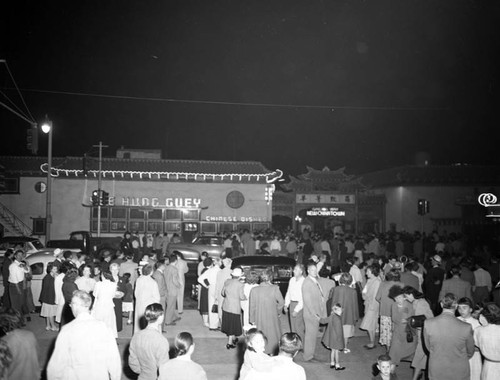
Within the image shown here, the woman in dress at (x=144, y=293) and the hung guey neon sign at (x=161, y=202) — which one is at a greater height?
the hung guey neon sign at (x=161, y=202)

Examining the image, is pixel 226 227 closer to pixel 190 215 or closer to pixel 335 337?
pixel 190 215

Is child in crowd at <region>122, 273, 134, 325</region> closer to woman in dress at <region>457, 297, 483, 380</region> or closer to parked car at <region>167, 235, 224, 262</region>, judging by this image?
woman in dress at <region>457, 297, 483, 380</region>

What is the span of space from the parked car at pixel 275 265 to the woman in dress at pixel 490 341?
6.42 m

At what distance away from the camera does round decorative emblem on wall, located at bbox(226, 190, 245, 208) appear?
103ft

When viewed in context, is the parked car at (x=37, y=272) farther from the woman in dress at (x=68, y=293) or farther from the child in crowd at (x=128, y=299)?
the woman in dress at (x=68, y=293)

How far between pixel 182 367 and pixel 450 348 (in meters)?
3.76

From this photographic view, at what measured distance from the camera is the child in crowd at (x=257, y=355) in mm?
4180

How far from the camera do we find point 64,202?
30.7 metres

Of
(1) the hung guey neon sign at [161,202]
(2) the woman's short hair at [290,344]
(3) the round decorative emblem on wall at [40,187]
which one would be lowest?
(2) the woman's short hair at [290,344]

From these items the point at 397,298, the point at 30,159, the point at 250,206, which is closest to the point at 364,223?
the point at 250,206

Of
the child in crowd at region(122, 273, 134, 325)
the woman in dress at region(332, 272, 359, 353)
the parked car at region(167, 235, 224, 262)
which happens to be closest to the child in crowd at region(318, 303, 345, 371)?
the woman in dress at region(332, 272, 359, 353)

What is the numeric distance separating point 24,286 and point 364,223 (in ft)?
94.1

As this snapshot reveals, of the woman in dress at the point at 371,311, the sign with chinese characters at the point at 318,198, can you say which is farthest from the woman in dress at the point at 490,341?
the sign with chinese characters at the point at 318,198

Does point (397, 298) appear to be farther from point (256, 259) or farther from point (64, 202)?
point (64, 202)
